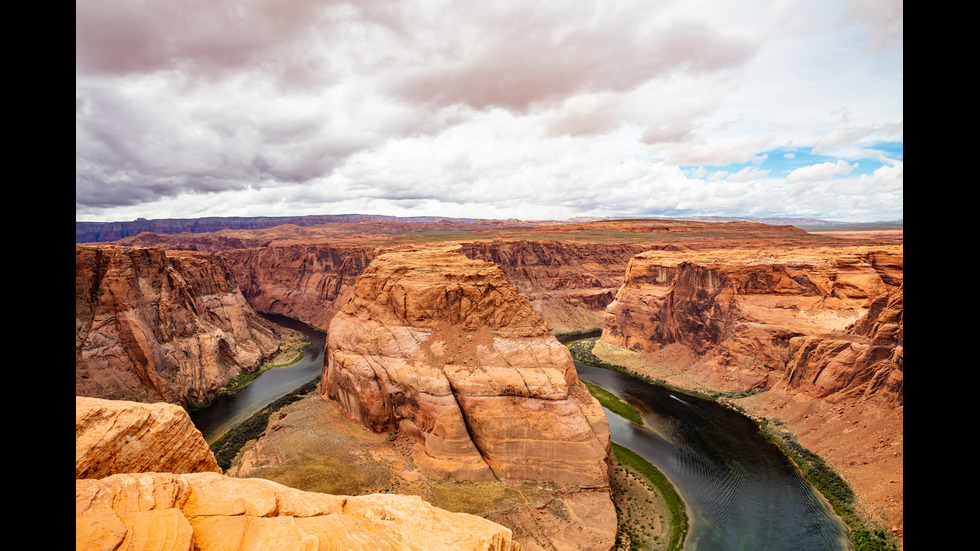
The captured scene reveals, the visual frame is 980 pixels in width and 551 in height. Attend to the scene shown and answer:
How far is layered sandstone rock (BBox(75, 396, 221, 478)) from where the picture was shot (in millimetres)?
9797

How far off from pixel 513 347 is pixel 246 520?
23.2m

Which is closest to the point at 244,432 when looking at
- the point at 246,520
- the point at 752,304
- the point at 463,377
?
the point at 463,377

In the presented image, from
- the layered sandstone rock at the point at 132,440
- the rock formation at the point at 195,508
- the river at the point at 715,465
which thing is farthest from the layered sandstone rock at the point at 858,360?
the layered sandstone rock at the point at 132,440

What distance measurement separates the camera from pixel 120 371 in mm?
42000

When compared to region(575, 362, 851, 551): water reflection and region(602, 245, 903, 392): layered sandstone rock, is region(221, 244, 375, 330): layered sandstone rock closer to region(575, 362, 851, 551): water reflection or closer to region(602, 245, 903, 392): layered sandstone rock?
region(602, 245, 903, 392): layered sandstone rock

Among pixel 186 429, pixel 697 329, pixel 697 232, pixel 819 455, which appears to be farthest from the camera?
pixel 697 232

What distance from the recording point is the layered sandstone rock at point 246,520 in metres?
7.05

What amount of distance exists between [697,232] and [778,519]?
125991 millimetres

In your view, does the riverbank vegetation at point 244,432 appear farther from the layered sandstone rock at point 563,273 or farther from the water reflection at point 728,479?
the layered sandstone rock at point 563,273

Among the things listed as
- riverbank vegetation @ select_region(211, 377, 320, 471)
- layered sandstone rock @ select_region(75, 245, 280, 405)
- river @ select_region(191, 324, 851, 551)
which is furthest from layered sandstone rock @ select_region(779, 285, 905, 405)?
layered sandstone rock @ select_region(75, 245, 280, 405)

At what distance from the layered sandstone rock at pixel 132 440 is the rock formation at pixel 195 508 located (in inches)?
0.9

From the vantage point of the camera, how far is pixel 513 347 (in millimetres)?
30406
